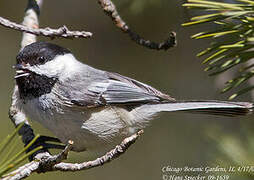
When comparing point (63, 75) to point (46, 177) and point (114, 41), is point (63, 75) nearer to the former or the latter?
point (46, 177)

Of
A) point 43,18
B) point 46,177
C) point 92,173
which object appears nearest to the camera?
point 46,177

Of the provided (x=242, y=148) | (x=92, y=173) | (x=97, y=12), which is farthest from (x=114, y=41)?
(x=242, y=148)

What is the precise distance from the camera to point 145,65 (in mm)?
2889

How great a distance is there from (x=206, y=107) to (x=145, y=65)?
1.37 m

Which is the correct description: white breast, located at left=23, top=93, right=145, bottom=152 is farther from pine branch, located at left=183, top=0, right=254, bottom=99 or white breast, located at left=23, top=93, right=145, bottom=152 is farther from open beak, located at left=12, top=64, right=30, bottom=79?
pine branch, located at left=183, top=0, right=254, bottom=99

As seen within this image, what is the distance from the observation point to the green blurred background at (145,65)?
2607mm

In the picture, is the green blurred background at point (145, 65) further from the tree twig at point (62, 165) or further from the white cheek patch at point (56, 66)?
the tree twig at point (62, 165)

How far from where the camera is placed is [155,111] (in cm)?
174

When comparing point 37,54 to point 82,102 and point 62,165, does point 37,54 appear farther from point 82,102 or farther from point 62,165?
point 62,165

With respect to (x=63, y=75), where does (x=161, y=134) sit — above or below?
below

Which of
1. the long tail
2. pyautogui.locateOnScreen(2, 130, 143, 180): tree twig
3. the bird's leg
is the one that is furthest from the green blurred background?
pyautogui.locateOnScreen(2, 130, 143, 180): tree twig

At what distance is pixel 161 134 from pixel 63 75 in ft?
4.06

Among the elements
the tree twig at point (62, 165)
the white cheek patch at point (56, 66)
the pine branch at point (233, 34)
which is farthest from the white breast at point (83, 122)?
the pine branch at point (233, 34)

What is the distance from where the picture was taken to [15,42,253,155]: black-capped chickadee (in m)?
1.61
